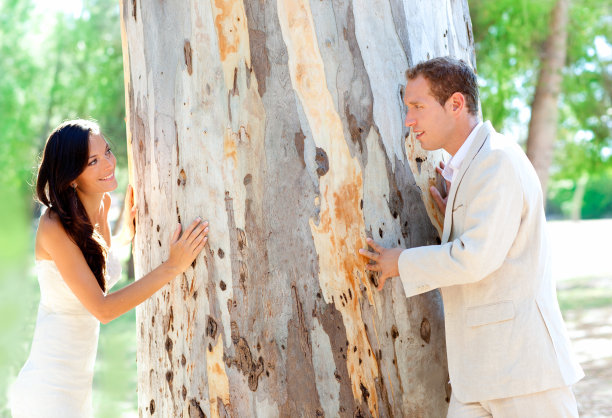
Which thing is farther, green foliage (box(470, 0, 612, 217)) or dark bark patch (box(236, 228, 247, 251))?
green foliage (box(470, 0, 612, 217))

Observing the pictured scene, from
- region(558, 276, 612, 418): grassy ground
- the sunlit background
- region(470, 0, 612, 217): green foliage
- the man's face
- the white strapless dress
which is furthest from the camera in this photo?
region(470, 0, 612, 217): green foliage

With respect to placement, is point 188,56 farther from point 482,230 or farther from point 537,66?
point 537,66

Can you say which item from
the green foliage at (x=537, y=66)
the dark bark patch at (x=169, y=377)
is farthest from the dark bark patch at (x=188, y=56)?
the green foliage at (x=537, y=66)

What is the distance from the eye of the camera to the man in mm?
2553

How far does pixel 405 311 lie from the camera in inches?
116

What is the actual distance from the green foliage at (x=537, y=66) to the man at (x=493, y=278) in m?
8.36

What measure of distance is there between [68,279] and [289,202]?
1.04 metres

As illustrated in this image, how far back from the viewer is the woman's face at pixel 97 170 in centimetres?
323

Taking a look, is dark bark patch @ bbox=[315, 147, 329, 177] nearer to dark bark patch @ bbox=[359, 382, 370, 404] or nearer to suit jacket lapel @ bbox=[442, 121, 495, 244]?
suit jacket lapel @ bbox=[442, 121, 495, 244]

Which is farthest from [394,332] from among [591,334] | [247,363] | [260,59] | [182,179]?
[591,334]

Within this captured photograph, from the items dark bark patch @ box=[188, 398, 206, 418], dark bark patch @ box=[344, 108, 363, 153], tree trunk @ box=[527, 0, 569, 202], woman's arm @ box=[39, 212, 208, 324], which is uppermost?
tree trunk @ box=[527, 0, 569, 202]

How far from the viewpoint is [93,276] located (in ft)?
9.98

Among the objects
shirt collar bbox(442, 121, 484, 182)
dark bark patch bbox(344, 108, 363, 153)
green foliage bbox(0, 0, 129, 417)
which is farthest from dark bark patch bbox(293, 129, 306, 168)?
green foliage bbox(0, 0, 129, 417)

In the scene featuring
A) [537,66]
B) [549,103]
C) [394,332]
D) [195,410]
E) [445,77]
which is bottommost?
[195,410]
